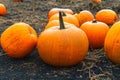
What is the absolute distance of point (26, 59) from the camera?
430 cm

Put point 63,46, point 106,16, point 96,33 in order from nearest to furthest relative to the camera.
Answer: point 63,46
point 96,33
point 106,16

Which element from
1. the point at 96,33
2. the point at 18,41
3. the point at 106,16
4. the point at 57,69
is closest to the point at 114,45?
the point at 96,33

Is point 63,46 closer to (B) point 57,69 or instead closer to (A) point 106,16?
(B) point 57,69

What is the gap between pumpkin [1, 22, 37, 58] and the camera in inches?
162

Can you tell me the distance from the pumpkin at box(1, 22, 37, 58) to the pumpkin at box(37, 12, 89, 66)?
0.91 feet

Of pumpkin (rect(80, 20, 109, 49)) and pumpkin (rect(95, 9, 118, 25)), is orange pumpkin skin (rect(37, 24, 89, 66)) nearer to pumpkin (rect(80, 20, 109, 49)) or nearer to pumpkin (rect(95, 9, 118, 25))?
pumpkin (rect(80, 20, 109, 49))

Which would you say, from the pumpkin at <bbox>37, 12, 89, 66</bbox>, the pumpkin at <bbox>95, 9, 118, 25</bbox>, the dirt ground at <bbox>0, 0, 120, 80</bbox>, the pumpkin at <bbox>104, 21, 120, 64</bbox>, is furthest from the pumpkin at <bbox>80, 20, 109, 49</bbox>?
the pumpkin at <bbox>95, 9, 118, 25</bbox>

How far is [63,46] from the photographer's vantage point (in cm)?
380

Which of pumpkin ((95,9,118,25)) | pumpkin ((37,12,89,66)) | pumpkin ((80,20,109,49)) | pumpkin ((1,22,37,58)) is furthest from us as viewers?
pumpkin ((95,9,118,25))

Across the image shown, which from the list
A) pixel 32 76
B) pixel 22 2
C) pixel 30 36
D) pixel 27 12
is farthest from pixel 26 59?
pixel 22 2

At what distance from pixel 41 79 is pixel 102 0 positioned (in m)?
6.80

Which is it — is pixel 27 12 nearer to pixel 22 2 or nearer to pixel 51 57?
pixel 22 2

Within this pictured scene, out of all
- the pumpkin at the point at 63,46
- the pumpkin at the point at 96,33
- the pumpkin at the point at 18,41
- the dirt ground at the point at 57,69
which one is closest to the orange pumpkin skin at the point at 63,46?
the pumpkin at the point at 63,46

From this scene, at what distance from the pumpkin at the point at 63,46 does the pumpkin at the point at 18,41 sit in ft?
0.91
